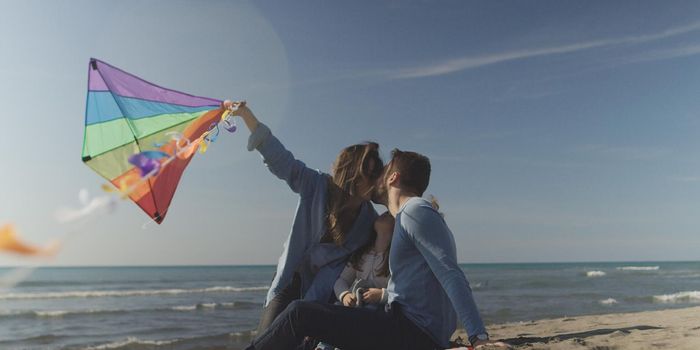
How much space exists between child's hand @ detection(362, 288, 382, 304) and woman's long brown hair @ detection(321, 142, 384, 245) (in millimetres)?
433

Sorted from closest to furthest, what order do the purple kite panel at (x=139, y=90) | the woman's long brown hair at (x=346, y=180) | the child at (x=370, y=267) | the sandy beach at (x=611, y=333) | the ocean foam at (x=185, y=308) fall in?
the woman's long brown hair at (x=346, y=180) < the child at (x=370, y=267) < the purple kite panel at (x=139, y=90) < the sandy beach at (x=611, y=333) < the ocean foam at (x=185, y=308)

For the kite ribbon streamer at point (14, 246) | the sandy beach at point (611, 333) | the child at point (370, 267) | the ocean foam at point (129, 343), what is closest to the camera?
the kite ribbon streamer at point (14, 246)

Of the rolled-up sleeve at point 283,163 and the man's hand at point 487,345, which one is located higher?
the rolled-up sleeve at point 283,163

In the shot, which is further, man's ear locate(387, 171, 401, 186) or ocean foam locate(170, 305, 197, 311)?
ocean foam locate(170, 305, 197, 311)

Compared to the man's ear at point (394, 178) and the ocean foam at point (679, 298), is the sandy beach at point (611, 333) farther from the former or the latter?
the ocean foam at point (679, 298)

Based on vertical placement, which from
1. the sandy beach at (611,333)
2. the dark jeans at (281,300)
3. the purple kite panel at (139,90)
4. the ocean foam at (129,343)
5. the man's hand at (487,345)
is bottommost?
the ocean foam at (129,343)

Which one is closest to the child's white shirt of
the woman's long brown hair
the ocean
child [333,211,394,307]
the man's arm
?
child [333,211,394,307]

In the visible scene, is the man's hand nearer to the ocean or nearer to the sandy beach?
the sandy beach

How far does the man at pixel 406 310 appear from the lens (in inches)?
101

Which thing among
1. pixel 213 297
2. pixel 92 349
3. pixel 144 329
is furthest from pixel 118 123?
pixel 213 297

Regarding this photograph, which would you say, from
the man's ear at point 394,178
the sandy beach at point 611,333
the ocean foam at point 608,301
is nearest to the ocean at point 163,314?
the ocean foam at point 608,301

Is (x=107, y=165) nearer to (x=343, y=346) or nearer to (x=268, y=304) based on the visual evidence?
(x=268, y=304)

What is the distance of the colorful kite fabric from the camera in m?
3.26

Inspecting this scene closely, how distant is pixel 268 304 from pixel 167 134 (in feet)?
4.28
